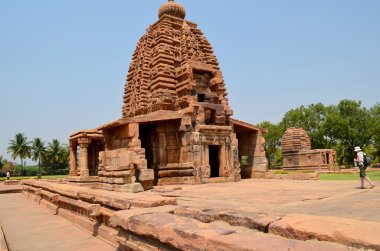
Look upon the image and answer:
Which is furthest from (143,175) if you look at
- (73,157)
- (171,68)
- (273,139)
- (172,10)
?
(273,139)

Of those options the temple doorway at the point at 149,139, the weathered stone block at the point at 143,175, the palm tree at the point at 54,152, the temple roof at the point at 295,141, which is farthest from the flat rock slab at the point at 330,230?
the palm tree at the point at 54,152

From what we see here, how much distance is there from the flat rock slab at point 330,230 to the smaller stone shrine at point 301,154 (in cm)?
2835

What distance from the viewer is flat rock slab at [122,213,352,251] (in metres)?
2.30

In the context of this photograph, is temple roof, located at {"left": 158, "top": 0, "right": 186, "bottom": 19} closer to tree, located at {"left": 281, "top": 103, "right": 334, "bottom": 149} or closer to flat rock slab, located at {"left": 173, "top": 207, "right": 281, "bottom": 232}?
flat rock slab, located at {"left": 173, "top": 207, "right": 281, "bottom": 232}

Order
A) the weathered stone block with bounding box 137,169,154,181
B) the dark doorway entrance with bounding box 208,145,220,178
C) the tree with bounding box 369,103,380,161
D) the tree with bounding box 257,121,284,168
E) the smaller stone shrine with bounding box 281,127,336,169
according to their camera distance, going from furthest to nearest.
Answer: the tree with bounding box 257,121,284,168 < the tree with bounding box 369,103,380,161 < the smaller stone shrine with bounding box 281,127,336,169 < the dark doorway entrance with bounding box 208,145,220,178 < the weathered stone block with bounding box 137,169,154,181

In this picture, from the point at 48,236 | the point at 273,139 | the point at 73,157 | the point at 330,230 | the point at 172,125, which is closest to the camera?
the point at 330,230

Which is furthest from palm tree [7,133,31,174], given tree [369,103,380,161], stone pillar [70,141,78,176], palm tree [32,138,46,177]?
tree [369,103,380,161]

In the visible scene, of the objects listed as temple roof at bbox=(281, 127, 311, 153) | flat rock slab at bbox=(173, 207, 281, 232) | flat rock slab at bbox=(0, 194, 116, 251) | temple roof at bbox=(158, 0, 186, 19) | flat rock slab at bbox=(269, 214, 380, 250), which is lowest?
flat rock slab at bbox=(0, 194, 116, 251)

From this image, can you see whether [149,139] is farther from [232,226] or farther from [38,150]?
[38,150]

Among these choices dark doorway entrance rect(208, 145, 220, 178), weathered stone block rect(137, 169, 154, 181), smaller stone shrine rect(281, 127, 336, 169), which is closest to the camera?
weathered stone block rect(137, 169, 154, 181)

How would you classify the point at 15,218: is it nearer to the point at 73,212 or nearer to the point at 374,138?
the point at 73,212

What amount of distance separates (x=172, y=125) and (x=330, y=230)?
12.1m

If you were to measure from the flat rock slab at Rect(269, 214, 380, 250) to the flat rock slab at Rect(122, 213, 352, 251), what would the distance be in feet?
0.28

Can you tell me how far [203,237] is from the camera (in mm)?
2697
